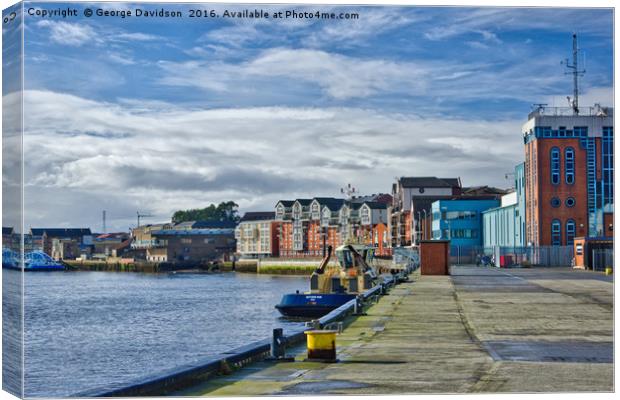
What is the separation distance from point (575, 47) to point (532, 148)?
89.6m

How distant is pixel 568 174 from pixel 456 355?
8582 cm

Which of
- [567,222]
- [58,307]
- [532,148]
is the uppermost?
[532,148]

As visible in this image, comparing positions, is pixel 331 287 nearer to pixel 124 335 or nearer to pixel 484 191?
pixel 124 335

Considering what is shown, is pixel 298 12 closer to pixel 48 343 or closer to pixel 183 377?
pixel 183 377

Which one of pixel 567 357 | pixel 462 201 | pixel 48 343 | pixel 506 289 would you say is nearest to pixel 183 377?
pixel 567 357

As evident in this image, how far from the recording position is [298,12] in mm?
17766

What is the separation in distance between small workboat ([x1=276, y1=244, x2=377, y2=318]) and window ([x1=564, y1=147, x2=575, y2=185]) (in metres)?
24.6

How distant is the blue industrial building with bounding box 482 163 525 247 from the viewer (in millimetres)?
115062

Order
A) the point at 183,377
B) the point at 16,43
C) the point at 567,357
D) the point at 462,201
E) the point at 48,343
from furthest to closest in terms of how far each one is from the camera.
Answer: the point at 462,201 < the point at 48,343 < the point at 567,357 < the point at 183,377 < the point at 16,43

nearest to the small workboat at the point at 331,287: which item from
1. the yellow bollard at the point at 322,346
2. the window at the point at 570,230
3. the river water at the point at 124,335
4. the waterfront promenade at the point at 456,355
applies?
the river water at the point at 124,335

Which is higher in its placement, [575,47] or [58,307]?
[575,47]

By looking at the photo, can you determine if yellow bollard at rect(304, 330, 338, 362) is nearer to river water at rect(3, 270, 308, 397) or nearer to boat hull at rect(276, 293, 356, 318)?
river water at rect(3, 270, 308, 397)

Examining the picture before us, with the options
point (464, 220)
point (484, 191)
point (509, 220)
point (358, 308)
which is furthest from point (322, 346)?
point (484, 191)

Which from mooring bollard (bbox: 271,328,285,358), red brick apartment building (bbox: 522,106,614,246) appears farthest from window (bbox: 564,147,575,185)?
mooring bollard (bbox: 271,328,285,358)
